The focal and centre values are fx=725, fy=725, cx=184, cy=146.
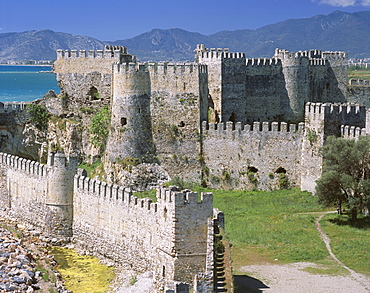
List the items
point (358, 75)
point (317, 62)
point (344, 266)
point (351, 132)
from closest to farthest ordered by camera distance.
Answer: point (344, 266) → point (351, 132) → point (317, 62) → point (358, 75)

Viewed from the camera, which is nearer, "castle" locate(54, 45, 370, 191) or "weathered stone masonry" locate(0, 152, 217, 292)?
"weathered stone masonry" locate(0, 152, 217, 292)

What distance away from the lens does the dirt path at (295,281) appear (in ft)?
78.6

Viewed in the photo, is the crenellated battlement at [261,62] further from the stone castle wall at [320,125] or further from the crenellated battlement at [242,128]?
the stone castle wall at [320,125]

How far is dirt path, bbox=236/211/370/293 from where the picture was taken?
943 inches

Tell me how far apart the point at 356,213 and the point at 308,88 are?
13708 mm

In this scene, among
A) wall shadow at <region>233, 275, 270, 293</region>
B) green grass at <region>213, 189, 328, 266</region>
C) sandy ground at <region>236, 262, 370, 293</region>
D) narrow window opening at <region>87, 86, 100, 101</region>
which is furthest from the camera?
narrow window opening at <region>87, 86, 100, 101</region>

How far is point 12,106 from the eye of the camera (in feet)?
150

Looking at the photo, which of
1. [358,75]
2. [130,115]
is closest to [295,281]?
[130,115]

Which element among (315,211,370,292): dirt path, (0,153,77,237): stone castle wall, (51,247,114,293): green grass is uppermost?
(0,153,77,237): stone castle wall

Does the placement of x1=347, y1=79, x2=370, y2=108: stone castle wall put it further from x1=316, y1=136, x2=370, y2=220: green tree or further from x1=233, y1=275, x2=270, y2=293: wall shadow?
x1=233, y1=275, x2=270, y2=293: wall shadow

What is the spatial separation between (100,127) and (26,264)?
46.2 feet

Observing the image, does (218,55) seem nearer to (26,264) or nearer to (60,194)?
(60,194)

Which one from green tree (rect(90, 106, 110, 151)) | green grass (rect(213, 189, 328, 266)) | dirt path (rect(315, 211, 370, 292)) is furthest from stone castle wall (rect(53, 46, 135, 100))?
dirt path (rect(315, 211, 370, 292))

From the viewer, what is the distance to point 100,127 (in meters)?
41.7
